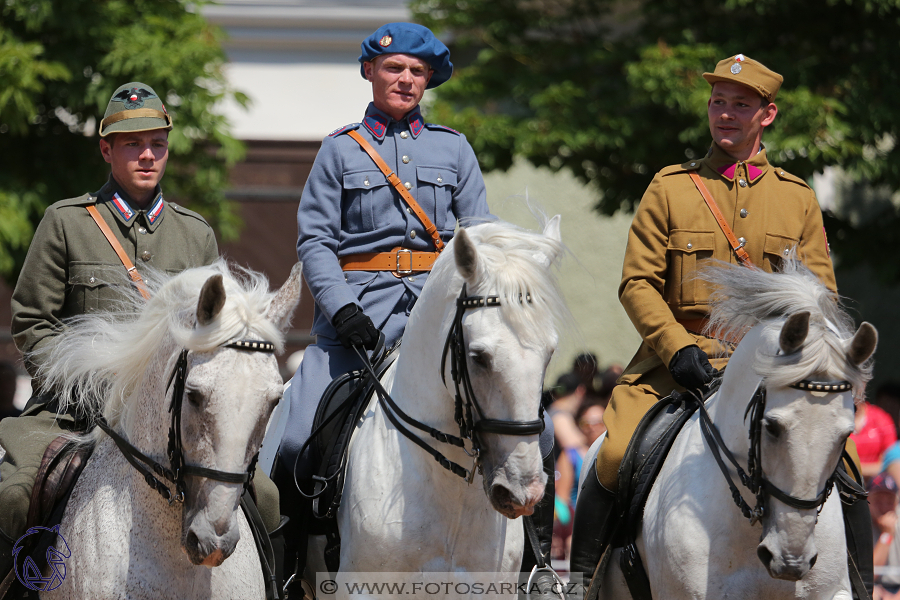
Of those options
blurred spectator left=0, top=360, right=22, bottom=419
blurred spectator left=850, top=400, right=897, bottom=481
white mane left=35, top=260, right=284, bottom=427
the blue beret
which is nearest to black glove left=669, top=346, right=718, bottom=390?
the blue beret

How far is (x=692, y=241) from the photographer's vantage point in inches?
195

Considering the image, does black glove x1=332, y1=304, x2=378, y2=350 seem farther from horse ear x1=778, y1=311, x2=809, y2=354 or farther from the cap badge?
horse ear x1=778, y1=311, x2=809, y2=354

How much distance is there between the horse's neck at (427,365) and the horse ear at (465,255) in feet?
0.63

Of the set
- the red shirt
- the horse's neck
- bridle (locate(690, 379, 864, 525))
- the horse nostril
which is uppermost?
the horse's neck

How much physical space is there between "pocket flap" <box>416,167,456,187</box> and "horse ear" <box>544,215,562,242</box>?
3.18 feet

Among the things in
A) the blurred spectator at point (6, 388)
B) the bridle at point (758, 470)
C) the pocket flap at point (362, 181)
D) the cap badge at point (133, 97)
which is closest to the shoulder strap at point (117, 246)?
the cap badge at point (133, 97)

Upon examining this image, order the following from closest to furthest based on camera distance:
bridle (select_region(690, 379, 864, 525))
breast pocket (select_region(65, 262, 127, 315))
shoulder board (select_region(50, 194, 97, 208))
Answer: bridle (select_region(690, 379, 864, 525)) → breast pocket (select_region(65, 262, 127, 315)) → shoulder board (select_region(50, 194, 97, 208))

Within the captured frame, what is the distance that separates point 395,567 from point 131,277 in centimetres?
158

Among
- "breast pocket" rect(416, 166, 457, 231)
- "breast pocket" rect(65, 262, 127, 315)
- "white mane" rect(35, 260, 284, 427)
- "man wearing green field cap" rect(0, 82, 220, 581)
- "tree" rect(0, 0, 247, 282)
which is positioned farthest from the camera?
"tree" rect(0, 0, 247, 282)

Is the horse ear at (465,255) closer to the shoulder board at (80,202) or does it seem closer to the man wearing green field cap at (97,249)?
the man wearing green field cap at (97,249)

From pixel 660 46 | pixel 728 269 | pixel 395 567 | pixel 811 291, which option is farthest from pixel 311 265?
pixel 660 46

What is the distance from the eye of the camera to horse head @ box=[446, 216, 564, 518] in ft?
11.3

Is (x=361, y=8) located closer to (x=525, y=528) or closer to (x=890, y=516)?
(x=890, y=516)

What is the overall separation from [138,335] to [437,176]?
176 centimetres
